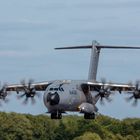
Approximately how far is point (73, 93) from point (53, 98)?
14.1 feet

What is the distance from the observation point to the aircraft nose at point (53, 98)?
5965 inches

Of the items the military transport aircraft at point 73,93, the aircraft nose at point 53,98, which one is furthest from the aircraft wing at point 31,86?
the aircraft nose at point 53,98

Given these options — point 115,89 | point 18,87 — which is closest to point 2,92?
point 18,87

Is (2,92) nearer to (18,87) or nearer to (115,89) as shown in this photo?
(18,87)

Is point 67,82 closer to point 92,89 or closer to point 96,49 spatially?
point 92,89

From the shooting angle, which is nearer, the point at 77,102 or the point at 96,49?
the point at 77,102

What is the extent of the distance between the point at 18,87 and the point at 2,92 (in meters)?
3.24

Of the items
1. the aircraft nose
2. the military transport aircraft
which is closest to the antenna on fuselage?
the military transport aircraft

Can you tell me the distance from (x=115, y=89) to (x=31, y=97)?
32.9 ft

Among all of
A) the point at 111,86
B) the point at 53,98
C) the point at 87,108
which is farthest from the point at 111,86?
the point at 53,98

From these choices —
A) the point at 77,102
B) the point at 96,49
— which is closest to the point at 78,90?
the point at 77,102

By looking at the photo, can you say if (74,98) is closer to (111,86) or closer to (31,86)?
(111,86)

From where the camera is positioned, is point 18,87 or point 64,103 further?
point 18,87

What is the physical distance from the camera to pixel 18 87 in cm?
16425
